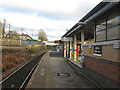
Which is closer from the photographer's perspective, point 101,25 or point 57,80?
point 101,25

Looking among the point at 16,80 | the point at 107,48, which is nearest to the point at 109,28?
the point at 107,48

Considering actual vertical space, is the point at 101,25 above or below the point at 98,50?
above

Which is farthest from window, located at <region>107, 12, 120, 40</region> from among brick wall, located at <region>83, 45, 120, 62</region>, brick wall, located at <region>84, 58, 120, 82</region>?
brick wall, located at <region>84, 58, 120, 82</region>

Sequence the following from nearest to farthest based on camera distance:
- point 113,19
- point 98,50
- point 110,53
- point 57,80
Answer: point 110,53 → point 113,19 → point 98,50 → point 57,80

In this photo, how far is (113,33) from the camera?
7555 mm

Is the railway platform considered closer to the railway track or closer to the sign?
the railway track

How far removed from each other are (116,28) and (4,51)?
25.6 m

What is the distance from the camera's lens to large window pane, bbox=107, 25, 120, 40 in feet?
23.3

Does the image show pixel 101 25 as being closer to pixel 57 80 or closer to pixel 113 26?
pixel 113 26

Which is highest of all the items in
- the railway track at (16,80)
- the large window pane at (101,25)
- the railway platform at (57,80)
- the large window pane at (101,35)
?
the large window pane at (101,25)

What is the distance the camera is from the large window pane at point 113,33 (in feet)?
23.3

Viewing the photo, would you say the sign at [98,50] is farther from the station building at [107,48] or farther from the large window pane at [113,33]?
the large window pane at [113,33]

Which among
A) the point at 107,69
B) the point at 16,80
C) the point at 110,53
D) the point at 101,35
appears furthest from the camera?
the point at 16,80

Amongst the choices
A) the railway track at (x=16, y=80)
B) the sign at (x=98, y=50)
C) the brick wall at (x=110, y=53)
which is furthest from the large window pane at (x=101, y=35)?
the railway track at (x=16, y=80)
